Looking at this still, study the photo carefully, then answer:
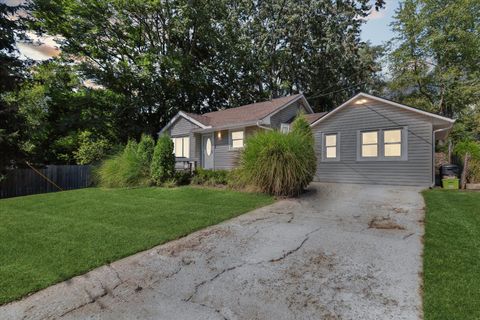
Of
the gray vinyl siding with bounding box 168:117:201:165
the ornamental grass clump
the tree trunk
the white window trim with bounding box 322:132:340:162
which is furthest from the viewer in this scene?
the gray vinyl siding with bounding box 168:117:201:165

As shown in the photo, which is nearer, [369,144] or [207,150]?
[369,144]

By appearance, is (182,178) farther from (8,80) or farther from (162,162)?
(8,80)

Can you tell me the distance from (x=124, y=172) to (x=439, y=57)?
2649cm

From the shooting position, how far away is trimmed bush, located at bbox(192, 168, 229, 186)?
37.5 feet

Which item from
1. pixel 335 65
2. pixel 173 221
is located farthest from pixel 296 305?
pixel 335 65

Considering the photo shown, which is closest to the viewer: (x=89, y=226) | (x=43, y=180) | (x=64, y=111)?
(x=89, y=226)

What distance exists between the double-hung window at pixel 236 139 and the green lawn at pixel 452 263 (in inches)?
393

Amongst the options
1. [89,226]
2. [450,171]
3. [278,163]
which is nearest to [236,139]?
[278,163]

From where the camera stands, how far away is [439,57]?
23.7 metres

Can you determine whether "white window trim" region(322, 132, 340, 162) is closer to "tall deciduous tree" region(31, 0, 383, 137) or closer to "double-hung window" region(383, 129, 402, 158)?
"double-hung window" region(383, 129, 402, 158)

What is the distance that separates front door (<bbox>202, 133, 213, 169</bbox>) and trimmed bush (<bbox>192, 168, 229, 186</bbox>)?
3.92 metres

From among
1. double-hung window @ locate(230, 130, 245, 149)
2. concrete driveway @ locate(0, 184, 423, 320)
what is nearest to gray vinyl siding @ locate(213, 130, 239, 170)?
double-hung window @ locate(230, 130, 245, 149)

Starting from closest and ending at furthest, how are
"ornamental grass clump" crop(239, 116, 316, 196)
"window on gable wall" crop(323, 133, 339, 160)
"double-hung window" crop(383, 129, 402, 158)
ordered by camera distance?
"ornamental grass clump" crop(239, 116, 316, 196)
"double-hung window" crop(383, 129, 402, 158)
"window on gable wall" crop(323, 133, 339, 160)

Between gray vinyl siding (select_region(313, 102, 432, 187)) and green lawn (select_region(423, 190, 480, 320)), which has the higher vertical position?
gray vinyl siding (select_region(313, 102, 432, 187))
